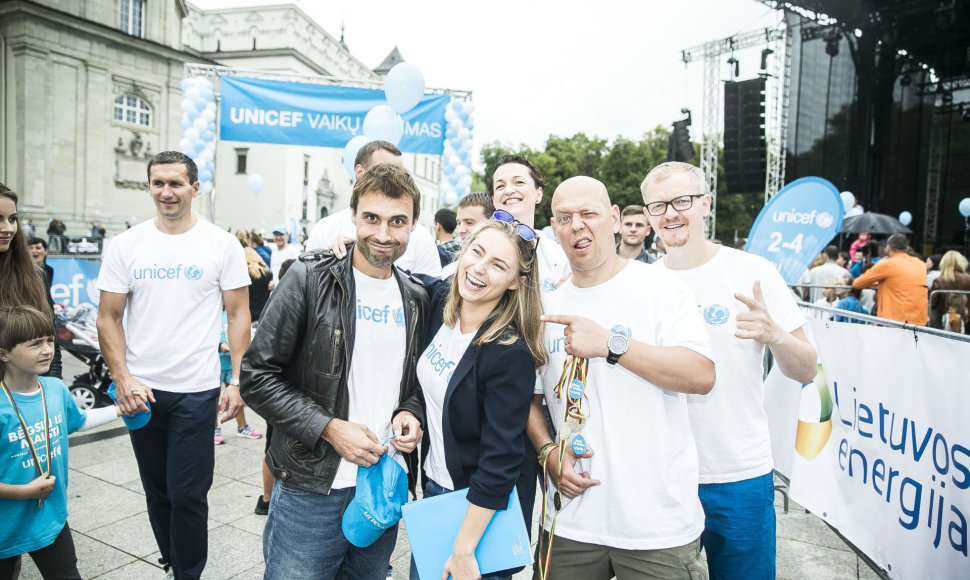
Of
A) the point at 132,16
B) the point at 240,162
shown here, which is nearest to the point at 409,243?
the point at 132,16

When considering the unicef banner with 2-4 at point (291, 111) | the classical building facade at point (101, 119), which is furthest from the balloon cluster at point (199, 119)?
the classical building facade at point (101, 119)

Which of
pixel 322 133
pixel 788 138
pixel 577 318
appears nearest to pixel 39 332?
pixel 577 318

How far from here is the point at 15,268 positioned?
2.88 metres

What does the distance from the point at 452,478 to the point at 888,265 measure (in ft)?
24.8

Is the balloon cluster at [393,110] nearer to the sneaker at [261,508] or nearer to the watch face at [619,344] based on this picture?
the sneaker at [261,508]

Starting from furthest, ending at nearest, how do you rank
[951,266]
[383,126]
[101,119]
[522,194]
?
1. [101,119]
2. [951,266]
3. [383,126]
4. [522,194]

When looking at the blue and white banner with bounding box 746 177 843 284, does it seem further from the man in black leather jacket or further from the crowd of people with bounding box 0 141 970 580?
the man in black leather jacket

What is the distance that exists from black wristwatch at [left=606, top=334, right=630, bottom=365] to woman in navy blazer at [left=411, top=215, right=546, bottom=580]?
0.27 m

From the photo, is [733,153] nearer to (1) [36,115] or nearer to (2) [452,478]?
(2) [452,478]

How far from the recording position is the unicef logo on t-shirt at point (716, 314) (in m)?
2.35

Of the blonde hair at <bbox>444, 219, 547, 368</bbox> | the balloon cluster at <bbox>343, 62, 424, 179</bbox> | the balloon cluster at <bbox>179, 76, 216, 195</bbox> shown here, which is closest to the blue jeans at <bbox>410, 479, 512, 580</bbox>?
the blonde hair at <bbox>444, 219, 547, 368</bbox>

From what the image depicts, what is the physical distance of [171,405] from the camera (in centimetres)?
289

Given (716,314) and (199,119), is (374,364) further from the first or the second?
(199,119)

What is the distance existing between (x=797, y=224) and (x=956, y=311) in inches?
197
